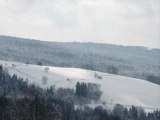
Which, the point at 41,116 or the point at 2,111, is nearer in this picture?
the point at 41,116

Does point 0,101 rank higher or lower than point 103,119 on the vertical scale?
higher

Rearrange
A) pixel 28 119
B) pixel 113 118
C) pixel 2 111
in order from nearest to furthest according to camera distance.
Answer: pixel 28 119, pixel 2 111, pixel 113 118

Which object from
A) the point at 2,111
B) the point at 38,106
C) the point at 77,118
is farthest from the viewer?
the point at 77,118

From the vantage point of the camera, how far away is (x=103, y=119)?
17288 cm

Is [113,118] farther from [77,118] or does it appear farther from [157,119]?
[157,119]

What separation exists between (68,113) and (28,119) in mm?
61581

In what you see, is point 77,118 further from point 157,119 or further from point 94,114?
point 157,119

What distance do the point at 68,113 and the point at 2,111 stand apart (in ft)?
184

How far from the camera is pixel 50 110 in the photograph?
116 m

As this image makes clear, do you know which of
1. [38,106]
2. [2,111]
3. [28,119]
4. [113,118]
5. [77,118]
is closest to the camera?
[38,106]

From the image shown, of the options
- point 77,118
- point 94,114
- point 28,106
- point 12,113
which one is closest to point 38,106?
point 28,106

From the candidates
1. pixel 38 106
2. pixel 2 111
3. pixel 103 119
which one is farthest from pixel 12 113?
pixel 103 119

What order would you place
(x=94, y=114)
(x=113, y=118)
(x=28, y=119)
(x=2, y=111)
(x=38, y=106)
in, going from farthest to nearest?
(x=94, y=114) → (x=113, y=118) → (x=2, y=111) → (x=28, y=119) → (x=38, y=106)

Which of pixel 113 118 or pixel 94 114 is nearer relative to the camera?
pixel 113 118
